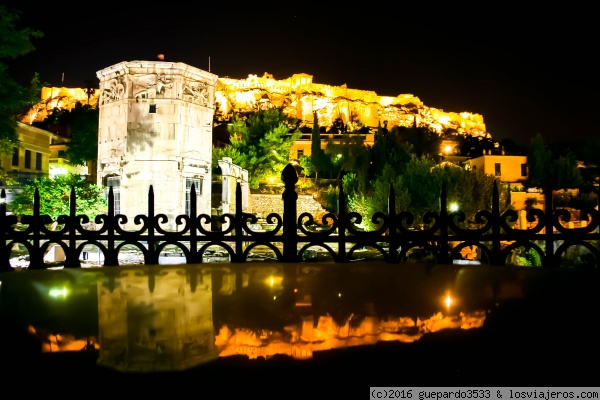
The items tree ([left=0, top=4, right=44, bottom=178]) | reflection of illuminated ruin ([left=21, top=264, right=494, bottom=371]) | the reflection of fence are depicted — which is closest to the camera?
reflection of illuminated ruin ([left=21, top=264, right=494, bottom=371])

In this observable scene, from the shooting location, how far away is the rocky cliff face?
413 feet

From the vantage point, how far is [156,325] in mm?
2191

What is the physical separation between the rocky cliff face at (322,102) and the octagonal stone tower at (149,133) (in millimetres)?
102169

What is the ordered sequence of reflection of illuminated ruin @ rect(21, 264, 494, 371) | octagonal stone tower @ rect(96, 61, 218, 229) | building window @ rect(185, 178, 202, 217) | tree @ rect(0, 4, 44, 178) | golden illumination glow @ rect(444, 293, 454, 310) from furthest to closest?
building window @ rect(185, 178, 202, 217), octagonal stone tower @ rect(96, 61, 218, 229), tree @ rect(0, 4, 44, 178), golden illumination glow @ rect(444, 293, 454, 310), reflection of illuminated ruin @ rect(21, 264, 494, 371)

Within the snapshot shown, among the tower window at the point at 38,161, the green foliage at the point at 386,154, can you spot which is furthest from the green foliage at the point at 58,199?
the green foliage at the point at 386,154

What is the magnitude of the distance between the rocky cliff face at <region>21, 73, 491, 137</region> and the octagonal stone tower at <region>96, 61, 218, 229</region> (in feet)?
335

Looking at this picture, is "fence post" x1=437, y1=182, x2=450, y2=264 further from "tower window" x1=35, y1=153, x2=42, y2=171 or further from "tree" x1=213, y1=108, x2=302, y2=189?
"tower window" x1=35, y1=153, x2=42, y2=171

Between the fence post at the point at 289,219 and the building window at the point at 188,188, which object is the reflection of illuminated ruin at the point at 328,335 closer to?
the fence post at the point at 289,219

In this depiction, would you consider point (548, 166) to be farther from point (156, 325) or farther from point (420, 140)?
point (156, 325)

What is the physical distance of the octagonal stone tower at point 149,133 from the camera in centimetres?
1798

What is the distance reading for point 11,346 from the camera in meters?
1.83

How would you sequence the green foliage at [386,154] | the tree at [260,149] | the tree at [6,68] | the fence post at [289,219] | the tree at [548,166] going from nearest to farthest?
1. the fence post at [289,219]
2. the tree at [6,68]
3. the tree at [548,166]
4. the green foliage at [386,154]
5. the tree at [260,149]

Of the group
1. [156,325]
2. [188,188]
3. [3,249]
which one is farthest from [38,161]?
[156,325]

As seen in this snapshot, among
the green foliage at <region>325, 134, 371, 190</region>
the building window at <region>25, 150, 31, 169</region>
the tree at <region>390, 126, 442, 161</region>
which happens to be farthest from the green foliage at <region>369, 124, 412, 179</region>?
the building window at <region>25, 150, 31, 169</region>
